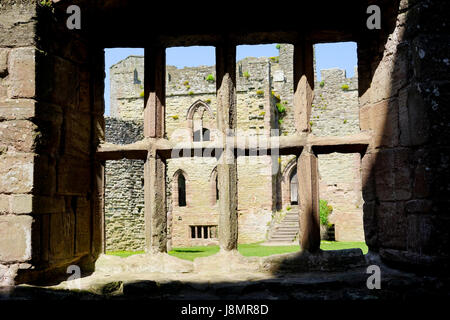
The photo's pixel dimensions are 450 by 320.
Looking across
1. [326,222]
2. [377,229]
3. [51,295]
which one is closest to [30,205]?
[51,295]

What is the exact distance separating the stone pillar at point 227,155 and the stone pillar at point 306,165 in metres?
0.43

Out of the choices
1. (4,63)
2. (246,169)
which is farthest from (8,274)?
(246,169)

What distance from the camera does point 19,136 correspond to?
2781mm

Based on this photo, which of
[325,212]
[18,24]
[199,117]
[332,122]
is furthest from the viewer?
[332,122]

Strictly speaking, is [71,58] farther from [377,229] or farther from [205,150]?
[377,229]

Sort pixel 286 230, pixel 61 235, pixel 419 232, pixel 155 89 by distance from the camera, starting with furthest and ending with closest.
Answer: pixel 286 230
pixel 155 89
pixel 61 235
pixel 419 232

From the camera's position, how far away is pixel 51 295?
2545 millimetres

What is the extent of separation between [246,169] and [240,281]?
18271mm

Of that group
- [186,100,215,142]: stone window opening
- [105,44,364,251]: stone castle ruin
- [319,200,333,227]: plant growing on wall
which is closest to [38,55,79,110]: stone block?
[105,44,364,251]: stone castle ruin

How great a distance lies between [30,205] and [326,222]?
60.4ft

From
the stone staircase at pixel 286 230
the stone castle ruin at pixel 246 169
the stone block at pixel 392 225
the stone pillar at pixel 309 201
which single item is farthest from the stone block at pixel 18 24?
the stone castle ruin at pixel 246 169

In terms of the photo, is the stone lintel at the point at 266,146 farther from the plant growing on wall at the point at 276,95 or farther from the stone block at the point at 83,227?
the plant growing on wall at the point at 276,95

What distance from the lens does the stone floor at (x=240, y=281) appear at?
101 inches

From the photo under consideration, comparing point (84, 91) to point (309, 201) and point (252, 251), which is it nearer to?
point (309, 201)
